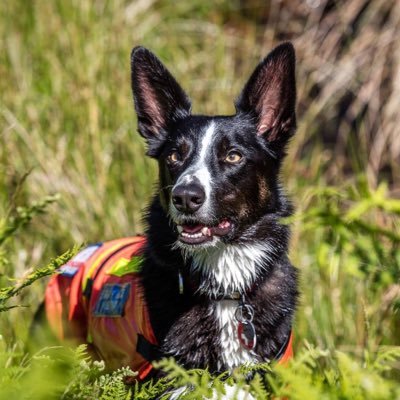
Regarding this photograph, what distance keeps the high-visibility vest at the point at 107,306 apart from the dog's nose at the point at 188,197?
0.44 meters

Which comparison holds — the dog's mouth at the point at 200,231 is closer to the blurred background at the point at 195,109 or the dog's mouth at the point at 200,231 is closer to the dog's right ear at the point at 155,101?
the dog's right ear at the point at 155,101

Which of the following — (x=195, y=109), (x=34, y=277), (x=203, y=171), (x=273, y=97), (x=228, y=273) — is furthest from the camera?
(x=195, y=109)

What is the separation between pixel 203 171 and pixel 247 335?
2.27 ft

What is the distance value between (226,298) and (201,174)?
537 millimetres

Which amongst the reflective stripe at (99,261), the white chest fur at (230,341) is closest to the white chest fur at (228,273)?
the white chest fur at (230,341)

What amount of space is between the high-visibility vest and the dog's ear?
2.64 feet

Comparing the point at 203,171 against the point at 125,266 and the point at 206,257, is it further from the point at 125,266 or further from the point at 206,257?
the point at 125,266

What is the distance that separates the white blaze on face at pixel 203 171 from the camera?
9.32 ft

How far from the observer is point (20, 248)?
4.62 metres

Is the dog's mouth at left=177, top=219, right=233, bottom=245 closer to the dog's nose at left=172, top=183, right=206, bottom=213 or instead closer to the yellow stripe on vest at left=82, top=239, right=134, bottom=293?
the dog's nose at left=172, top=183, right=206, bottom=213

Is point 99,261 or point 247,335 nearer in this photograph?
point 247,335

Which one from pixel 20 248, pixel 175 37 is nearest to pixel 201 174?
pixel 20 248

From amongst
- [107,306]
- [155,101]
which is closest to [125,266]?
[107,306]

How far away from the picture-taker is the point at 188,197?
279 centimetres
